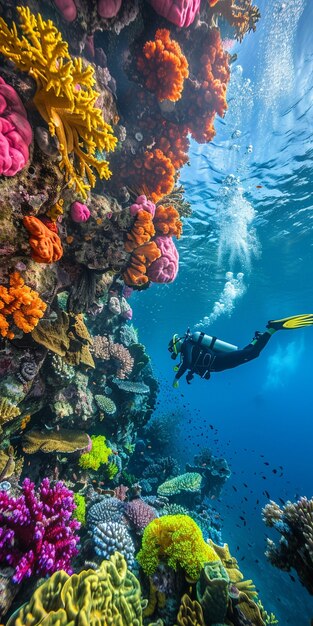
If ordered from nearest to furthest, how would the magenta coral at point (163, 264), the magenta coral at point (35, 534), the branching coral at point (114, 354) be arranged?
the magenta coral at point (35, 534), the magenta coral at point (163, 264), the branching coral at point (114, 354)

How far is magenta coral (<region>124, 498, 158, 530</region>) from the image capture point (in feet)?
17.6

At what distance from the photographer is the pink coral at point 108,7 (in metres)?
4.44

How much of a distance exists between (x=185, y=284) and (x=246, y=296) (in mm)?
7892

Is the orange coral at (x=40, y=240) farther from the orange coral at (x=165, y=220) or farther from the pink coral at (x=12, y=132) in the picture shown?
the orange coral at (x=165, y=220)

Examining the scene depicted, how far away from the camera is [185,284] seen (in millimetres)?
31047

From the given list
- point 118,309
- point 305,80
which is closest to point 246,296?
point 305,80

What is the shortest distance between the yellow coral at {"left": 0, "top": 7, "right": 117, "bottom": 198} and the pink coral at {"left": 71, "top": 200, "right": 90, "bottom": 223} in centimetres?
105

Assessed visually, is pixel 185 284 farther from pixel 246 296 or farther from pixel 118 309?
pixel 118 309

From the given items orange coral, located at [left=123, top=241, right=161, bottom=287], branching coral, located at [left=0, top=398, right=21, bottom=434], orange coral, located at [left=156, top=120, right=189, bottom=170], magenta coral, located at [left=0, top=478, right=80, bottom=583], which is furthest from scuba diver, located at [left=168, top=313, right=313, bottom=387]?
magenta coral, located at [left=0, top=478, right=80, bottom=583]

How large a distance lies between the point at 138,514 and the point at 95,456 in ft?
6.64

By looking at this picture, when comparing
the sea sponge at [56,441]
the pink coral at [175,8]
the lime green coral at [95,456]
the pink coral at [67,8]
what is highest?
the pink coral at [175,8]

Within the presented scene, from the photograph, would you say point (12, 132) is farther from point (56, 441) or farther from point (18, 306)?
point (56, 441)

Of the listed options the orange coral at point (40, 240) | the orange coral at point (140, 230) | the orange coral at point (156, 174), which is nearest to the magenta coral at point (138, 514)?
the orange coral at point (40, 240)

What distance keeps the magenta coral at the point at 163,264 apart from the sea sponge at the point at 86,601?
4.70m
